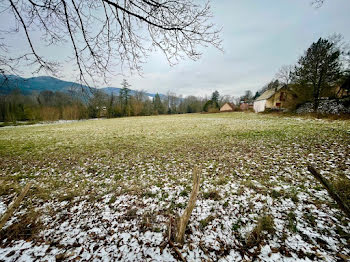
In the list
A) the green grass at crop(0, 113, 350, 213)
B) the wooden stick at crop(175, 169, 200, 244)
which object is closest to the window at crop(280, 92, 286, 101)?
the green grass at crop(0, 113, 350, 213)

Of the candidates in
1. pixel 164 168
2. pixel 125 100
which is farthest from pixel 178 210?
pixel 125 100

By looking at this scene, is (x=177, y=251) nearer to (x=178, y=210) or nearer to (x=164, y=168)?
(x=178, y=210)

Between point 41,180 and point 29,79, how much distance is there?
336 cm

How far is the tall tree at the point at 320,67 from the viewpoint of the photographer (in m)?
16.3

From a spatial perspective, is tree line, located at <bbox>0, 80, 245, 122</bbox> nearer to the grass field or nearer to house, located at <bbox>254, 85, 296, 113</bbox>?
house, located at <bbox>254, 85, 296, 113</bbox>

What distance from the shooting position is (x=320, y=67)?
17.2 m

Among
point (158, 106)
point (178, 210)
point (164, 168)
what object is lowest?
point (178, 210)

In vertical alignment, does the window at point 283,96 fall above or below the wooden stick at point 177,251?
above

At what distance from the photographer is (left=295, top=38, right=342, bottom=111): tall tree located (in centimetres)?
1627

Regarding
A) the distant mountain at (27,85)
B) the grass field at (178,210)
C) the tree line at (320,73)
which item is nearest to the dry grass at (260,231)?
the grass field at (178,210)

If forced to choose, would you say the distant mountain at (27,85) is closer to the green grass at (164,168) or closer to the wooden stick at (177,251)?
the green grass at (164,168)

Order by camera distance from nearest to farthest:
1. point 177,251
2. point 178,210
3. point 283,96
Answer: point 177,251
point 178,210
point 283,96

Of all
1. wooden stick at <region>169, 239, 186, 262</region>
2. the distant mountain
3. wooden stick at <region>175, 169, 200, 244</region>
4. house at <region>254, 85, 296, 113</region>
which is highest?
house at <region>254, 85, 296, 113</region>

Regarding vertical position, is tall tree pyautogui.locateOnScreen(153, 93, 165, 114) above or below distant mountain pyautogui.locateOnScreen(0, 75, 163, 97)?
above
